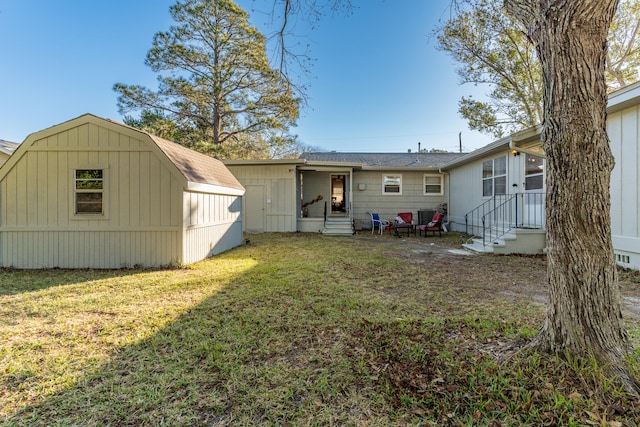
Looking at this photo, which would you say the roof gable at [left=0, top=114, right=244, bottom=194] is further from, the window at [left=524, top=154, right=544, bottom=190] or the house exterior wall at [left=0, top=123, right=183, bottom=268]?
the window at [left=524, top=154, right=544, bottom=190]

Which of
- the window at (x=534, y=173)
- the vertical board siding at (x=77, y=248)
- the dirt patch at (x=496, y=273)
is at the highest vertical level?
the window at (x=534, y=173)

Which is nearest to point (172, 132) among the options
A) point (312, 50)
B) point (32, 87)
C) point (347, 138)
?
point (32, 87)

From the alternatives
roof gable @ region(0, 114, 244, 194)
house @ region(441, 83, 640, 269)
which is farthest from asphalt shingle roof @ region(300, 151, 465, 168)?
roof gable @ region(0, 114, 244, 194)

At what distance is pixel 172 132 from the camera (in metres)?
14.4

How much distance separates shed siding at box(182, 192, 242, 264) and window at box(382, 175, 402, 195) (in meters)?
7.45

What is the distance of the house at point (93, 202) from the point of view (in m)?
5.91

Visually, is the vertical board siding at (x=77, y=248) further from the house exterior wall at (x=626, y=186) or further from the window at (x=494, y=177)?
the window at (x=494, y=177)

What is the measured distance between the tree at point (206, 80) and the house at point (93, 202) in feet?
27.2

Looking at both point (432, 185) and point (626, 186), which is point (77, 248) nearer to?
point (626, 186)

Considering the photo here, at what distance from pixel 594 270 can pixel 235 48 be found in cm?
1597

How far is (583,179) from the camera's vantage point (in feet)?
6.47

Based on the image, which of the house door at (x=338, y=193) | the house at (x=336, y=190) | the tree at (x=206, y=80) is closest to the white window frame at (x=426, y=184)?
the house at (x=336, y=190)

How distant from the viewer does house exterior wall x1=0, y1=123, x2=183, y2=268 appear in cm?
592

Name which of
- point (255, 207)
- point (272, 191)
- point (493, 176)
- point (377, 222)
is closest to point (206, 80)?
point (272, 191)
